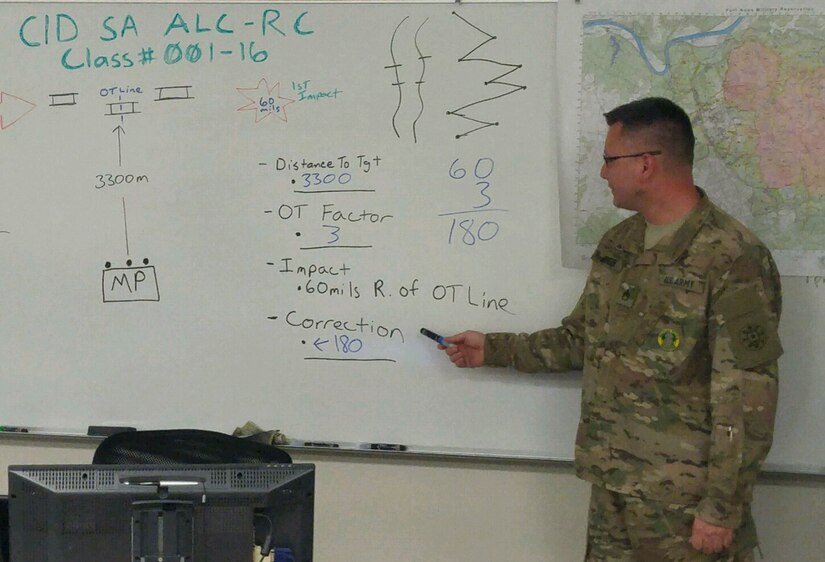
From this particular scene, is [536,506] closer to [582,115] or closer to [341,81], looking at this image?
[582,115]

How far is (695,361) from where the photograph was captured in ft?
6.39

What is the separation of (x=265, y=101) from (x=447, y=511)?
4.27 ft

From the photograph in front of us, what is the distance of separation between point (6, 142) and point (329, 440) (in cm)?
129

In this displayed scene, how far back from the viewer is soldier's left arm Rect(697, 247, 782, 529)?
1847mm

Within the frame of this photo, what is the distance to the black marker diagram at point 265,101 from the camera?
236 centimetres

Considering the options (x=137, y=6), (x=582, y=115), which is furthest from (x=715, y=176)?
(x=137, y=6)

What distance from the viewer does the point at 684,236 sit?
6.40ft

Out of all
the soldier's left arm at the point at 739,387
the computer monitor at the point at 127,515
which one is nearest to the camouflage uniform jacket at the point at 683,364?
the soldier's left arm at the point at 739,387

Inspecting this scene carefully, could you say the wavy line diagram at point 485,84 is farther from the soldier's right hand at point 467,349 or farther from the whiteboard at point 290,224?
the soldier's right hand at point 467,349

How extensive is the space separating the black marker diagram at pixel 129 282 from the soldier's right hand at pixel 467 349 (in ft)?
2.89

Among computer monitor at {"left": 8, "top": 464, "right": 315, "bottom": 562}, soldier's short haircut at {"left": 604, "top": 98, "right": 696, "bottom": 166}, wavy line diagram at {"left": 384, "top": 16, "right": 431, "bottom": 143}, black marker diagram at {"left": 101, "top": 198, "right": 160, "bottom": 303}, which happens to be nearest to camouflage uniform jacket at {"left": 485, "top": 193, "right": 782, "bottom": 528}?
soldier's short haircut at {"left": 604, "top": 98, "right": 696, "bottom": 166}

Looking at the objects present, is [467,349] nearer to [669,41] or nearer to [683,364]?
[683,364]

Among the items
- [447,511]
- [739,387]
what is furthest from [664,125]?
[447,511]

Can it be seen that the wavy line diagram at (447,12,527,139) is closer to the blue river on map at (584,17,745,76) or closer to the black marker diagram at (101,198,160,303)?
the blue river on map at (584,17,745,76)
